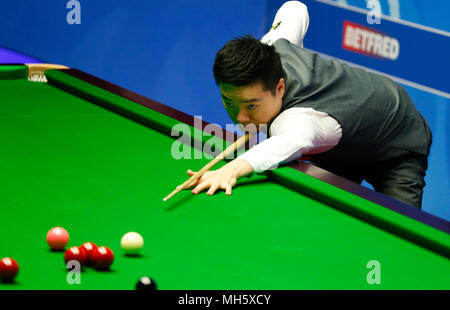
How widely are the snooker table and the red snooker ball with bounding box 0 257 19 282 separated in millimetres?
31

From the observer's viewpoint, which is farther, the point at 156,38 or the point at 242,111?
the point at 156,38

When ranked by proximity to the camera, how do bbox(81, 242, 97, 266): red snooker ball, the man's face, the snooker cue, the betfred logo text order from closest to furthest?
bbox(81, 242, 97, 266): red snooker ball → the snooker cue → the man's face → the betfred logo text

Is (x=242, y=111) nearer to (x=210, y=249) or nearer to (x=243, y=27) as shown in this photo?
(x=210, y=249)

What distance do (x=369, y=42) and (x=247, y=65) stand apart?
256 cm

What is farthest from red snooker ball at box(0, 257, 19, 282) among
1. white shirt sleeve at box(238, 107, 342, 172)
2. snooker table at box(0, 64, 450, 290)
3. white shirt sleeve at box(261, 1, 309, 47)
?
white shirt sleeve at box(261, 1, 309, 47)

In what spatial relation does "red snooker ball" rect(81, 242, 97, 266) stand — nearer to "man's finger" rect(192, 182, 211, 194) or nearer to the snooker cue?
the snooker cue

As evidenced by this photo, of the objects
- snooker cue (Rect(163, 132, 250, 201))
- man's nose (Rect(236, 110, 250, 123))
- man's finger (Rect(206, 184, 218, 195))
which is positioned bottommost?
man's finger (Rect(206, 184, 218, 195))

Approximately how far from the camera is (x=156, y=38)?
562 cm

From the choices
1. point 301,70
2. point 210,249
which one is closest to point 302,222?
point 210,249

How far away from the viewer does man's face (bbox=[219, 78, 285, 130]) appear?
2525 mm

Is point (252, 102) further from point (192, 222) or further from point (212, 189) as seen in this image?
point (192, 222)

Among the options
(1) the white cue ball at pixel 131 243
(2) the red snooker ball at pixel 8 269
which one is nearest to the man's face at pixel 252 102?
(1) the white cue ball at pixel 131 243

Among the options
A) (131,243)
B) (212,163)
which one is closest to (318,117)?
(212,163)
